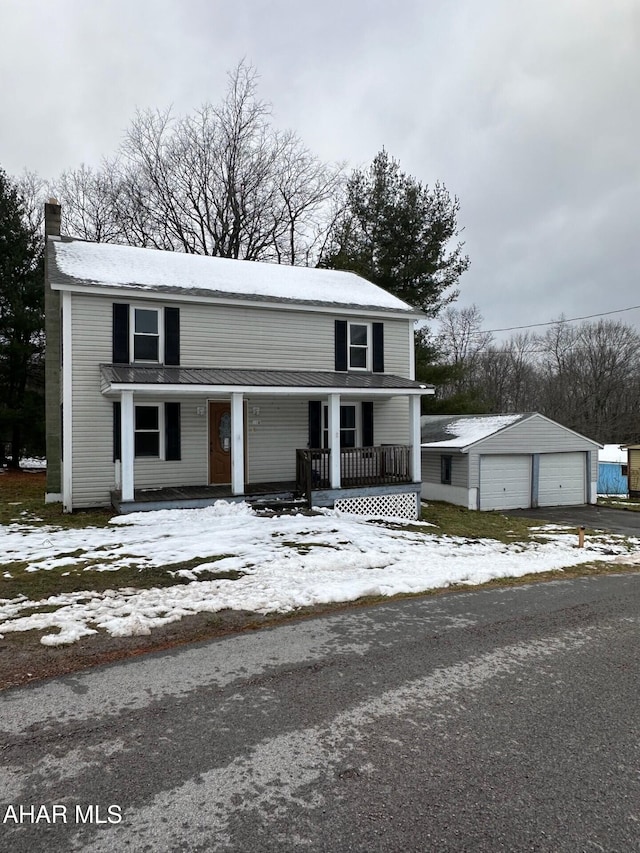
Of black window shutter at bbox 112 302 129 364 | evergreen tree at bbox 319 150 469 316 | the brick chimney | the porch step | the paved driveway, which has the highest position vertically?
evergreen tree at bbox 319 150 469 316

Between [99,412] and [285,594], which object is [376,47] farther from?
[285,594]

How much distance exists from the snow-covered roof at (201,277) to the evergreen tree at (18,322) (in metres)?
9.11

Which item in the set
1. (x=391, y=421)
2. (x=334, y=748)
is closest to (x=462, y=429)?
(x=391, y=421)

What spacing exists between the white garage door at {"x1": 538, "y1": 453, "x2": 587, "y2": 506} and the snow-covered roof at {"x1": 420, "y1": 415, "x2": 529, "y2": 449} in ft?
6.48

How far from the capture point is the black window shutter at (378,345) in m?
15.3

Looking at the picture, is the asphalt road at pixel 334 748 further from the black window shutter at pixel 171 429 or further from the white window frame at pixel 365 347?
the white window frame at pixel 365 347

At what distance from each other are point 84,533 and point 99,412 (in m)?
3.88

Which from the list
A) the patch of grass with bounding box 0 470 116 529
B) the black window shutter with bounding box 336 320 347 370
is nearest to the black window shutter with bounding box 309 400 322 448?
the black window shutter with bounding box 336 320 347 370

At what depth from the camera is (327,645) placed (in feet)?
14.8

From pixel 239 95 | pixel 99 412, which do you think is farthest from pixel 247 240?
pixel 99 412

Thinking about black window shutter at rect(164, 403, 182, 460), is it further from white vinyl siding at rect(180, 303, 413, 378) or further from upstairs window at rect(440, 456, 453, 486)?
upstairs window at rect(440, 456, 453, 486)

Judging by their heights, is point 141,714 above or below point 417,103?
below

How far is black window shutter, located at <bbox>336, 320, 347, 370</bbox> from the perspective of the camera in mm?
14969

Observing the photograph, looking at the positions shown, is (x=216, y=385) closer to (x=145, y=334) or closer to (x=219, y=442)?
(x=219, y=442)
